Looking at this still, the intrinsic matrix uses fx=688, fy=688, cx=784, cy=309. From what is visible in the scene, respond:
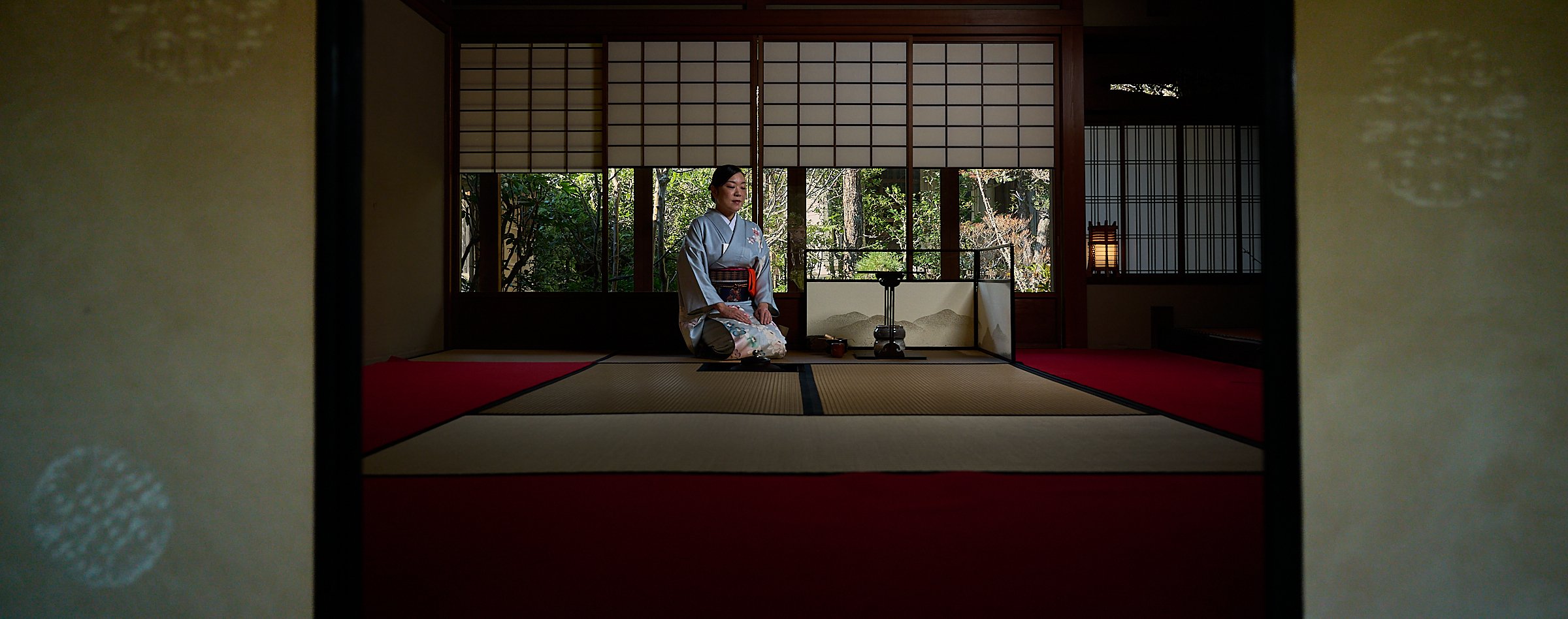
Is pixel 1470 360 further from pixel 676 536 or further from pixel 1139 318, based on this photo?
pixel 1139 318

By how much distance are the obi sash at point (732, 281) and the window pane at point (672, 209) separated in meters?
1.39

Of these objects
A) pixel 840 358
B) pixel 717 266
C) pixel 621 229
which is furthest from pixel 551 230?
pixel 840 358

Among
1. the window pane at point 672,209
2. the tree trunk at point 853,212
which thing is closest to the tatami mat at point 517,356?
the window pane at point 672,209

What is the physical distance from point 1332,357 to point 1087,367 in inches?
132

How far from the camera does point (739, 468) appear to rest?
1.61m

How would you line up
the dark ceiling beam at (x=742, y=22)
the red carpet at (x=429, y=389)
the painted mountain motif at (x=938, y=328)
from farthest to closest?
the dark ceiling beam at (x=742, y=22) → the painted mountain motif at (x=938, y=328) → the red carpet at (x=429, y=389)

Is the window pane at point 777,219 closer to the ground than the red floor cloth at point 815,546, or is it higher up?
higher up

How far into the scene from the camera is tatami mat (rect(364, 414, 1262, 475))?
1.64 m

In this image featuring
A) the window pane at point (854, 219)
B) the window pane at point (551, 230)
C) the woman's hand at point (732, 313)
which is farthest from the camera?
the window pane at point (854, 219)

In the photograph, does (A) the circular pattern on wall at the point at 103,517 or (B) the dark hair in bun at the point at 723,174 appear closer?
(A) the circular pattern on wall at the point at 103,517

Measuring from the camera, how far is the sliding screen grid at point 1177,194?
559cm

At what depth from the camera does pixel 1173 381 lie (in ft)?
10.9

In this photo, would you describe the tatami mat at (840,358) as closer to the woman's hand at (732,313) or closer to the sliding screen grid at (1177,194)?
the woman's hand at (732,313)

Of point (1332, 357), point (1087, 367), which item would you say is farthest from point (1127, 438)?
point (1087, 367)
